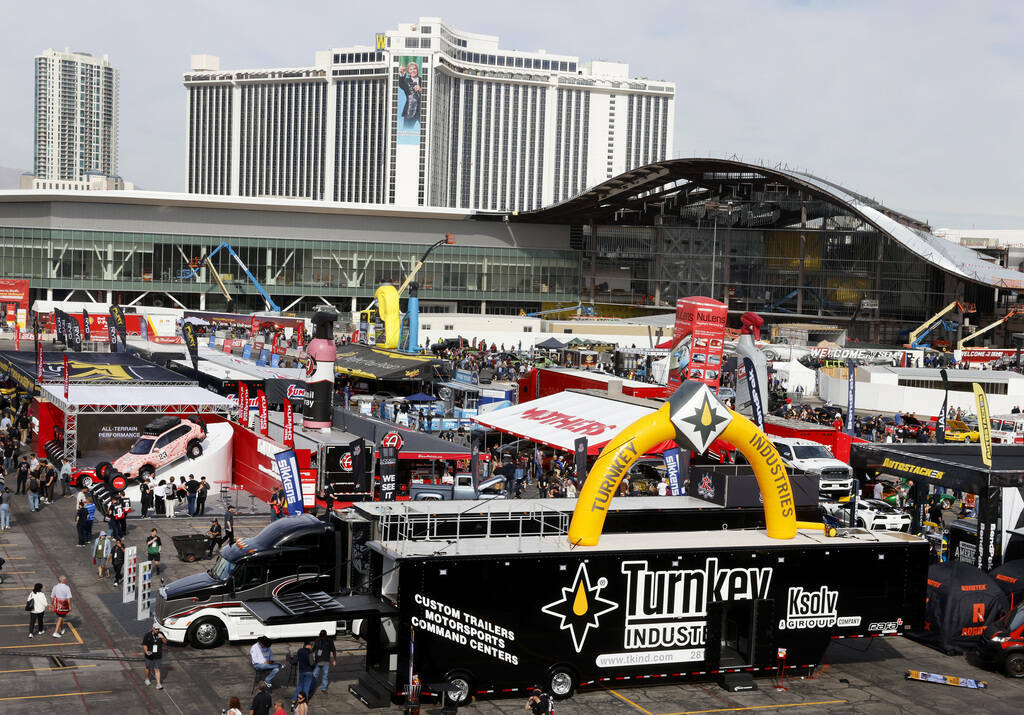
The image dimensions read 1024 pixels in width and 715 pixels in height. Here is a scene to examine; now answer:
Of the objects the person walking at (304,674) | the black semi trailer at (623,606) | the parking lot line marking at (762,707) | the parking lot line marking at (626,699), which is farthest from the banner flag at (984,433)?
the person walking at (304,674)

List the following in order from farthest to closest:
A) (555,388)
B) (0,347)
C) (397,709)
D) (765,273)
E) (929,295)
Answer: (765,273)
(929,295)
(0,347)
(555,388)
(397,709)

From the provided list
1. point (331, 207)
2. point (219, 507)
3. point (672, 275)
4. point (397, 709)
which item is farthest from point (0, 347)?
point (397, 709)

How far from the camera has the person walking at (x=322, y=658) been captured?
15461 millimetres

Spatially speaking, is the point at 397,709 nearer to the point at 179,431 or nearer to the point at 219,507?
the point at 219,507

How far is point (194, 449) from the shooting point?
32.1 m

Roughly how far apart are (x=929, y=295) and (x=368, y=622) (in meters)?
84.0

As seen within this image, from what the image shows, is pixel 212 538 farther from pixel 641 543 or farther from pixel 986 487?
pixel 986 487

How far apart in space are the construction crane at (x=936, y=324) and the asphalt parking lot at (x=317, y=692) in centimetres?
7285

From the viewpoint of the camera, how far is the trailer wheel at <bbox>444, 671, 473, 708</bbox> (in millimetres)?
14633

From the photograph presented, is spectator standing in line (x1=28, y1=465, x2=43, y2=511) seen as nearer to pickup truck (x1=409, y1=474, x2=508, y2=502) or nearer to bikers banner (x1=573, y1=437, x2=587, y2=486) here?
pickup truck (x1=409, y1=474, x2=508, y2=502)

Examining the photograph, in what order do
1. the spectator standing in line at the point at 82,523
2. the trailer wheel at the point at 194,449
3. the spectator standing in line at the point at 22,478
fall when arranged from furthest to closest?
the trailer wheel at the point at 194,449 < the spectator standing in line at the point at 22,478 < the spectator standing in line at the point at 82,523

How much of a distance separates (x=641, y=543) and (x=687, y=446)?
1.67 m

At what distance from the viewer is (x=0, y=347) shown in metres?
73.2

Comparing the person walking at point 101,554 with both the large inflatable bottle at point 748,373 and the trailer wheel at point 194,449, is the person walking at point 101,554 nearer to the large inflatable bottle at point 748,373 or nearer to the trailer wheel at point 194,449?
the trailer wheel at point 194,449
